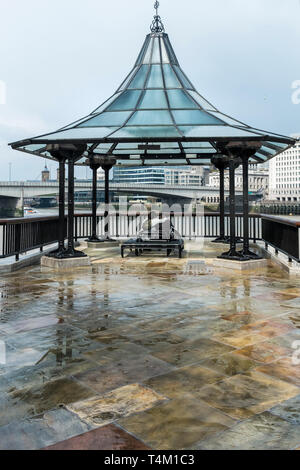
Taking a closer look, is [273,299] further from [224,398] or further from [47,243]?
[47,243]

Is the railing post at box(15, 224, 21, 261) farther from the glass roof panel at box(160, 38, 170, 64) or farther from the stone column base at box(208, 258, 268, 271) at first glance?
the glass roof panel at box(160, 38, 170, 64)

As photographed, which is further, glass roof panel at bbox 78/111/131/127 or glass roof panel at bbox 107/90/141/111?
glass roof panel at bbox 107/90/141/111

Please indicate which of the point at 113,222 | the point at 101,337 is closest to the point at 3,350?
the point at 101,337

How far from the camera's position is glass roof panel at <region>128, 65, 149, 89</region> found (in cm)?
1311

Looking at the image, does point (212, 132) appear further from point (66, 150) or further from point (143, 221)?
point (143, 221)

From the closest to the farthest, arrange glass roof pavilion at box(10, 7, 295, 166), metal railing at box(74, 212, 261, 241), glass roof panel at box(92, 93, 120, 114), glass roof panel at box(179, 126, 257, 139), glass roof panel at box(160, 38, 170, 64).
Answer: glass roof panel at box(179, 126, 257, 139) < glass roof pavilion at box(10, 7, 295, 166) < glass roof panel at box(92, 93, 120, 114) < glass roof panel at box(160, 38, 170, 64) < metal railing at box(74, 212, 261, 241)

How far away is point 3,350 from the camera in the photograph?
469cm

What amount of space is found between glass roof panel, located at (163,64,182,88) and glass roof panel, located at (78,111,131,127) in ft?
6.63

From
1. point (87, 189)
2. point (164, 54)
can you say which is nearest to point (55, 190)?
point (87, 189)

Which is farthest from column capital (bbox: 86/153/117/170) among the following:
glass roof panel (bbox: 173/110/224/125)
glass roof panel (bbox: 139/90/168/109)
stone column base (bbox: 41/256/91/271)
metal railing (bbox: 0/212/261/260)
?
stone column base (bbox: 41/256/91/271)

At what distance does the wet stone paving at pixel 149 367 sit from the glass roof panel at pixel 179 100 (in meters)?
6.19

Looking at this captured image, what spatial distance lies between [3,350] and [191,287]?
4.56 meters

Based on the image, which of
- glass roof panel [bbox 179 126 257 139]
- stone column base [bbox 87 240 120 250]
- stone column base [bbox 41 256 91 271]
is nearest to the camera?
glass roof panel [bbox 179 126 257 139]

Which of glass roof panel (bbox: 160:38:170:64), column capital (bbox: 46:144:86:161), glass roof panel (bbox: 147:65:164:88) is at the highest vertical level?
glass roof panel (bbox: 160:38:170:64)
